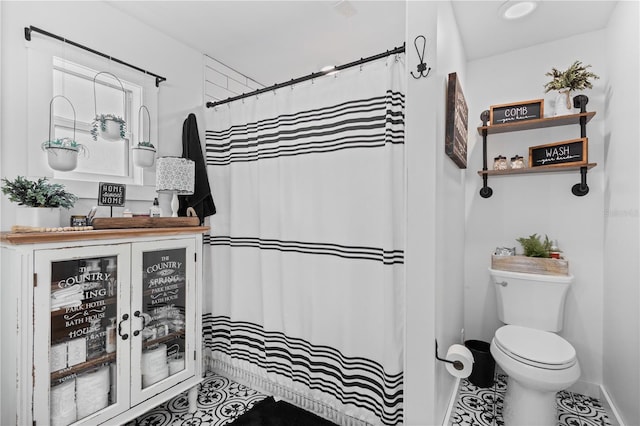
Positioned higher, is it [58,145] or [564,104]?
[564,104]

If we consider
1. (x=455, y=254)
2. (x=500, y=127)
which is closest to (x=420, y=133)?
(x=455, y=254)

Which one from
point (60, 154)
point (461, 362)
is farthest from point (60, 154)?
point (461, 362)

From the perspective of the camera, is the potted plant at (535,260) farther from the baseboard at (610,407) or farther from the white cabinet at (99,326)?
the white cabinet at (99,326)

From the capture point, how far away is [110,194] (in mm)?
1614

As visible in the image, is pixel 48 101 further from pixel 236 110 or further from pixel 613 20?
pixel 613 20

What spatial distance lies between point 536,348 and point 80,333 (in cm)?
234

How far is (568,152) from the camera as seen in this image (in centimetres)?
199

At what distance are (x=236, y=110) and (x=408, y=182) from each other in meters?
1.40

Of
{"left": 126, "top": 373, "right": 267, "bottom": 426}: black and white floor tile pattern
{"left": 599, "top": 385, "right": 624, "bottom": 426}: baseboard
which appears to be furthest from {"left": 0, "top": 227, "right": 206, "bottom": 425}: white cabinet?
{"left": 599, "top": 385, "right": 624, "bottom": 426}: baseboard

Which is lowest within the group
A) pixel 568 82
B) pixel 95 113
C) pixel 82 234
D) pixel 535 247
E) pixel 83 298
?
pixel 83 298

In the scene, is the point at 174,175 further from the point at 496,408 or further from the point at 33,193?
the point at 496,408

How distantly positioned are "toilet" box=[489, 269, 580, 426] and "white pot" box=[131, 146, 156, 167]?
233 cm

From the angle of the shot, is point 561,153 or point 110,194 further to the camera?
point 561,153

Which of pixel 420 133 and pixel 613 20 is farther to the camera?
pixel 613 20
